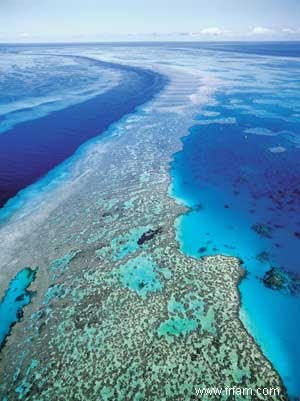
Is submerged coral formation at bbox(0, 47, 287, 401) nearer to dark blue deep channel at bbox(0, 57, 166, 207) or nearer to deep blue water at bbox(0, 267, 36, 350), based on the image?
deep blue water at bbox(0, 267, 36, 350)

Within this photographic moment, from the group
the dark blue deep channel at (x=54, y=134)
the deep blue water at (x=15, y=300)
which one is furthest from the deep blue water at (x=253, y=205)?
the dark blue deep channel at (x=54, y=134)

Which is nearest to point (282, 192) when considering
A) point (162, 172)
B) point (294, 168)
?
point (294, 168)

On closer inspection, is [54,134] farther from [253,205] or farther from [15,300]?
[15,300]

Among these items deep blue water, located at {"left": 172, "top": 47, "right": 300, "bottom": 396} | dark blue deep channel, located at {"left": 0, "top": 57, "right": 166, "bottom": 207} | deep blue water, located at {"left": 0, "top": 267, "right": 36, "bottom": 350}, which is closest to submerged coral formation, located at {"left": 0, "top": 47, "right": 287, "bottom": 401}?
deep blue water, located at {"left": 0, "top": 267, "right": 36, "bottom": 350}

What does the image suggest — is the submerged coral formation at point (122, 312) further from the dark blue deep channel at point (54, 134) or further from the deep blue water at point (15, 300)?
the dark blue deep channel at point (54, 134)

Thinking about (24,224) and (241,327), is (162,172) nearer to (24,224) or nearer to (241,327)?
(24,224)

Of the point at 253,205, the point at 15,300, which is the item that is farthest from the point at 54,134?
the point at 15,300
